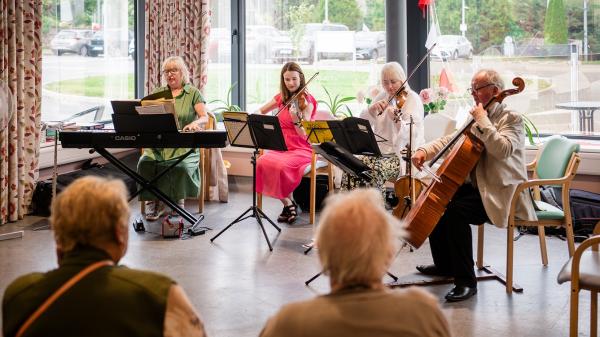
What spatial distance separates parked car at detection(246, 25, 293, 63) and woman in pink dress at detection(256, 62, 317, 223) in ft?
5.44

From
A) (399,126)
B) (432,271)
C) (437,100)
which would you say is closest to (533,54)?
(437,100)

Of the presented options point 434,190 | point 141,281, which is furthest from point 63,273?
point 434,190

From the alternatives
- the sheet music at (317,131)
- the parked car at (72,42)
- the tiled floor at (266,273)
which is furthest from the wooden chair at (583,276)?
the parked car at (72,42)

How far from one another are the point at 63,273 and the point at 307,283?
2.90 metres

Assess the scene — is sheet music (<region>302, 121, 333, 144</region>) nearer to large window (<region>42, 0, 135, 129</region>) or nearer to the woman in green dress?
the woman in green dress

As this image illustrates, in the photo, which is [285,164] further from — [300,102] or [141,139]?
[141,139]

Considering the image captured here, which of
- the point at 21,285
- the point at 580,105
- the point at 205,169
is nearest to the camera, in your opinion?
the point at 21,285

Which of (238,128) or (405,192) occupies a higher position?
(238,128)

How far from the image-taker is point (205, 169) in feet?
23.7

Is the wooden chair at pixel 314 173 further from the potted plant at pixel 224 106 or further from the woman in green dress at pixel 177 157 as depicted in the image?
the potted plant at pixel 224 106

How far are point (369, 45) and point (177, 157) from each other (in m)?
2.19

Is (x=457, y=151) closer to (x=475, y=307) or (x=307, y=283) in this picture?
(x=475, y=307)

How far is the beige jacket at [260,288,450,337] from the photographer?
1.84 meters

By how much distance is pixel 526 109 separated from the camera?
704 cm
